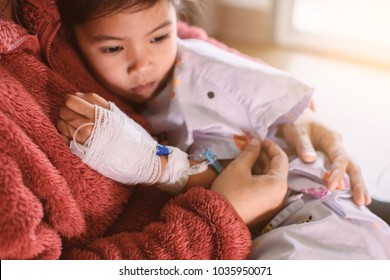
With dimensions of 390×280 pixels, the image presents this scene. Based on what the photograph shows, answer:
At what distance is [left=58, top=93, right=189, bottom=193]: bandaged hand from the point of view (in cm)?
65

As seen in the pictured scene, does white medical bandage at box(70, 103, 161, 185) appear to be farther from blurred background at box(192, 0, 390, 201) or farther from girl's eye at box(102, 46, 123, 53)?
blurred background at box(192, 0, 390, 201)

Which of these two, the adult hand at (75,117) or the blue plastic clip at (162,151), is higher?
the adult hand at (75,117)

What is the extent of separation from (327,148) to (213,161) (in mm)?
258

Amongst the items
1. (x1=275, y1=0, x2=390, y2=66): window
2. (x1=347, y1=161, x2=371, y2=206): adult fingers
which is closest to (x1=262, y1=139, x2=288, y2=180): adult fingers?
(x1=347, y1=161, x2=371, y2=206): adult fingers

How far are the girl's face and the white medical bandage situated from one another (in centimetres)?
16

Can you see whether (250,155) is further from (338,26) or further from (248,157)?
(338,26)

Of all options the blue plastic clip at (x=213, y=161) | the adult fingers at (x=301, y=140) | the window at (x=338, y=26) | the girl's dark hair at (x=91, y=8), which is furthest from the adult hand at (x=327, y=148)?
the window at (x=338, y=26)

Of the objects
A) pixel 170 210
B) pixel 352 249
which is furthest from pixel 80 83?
pixel 352 249

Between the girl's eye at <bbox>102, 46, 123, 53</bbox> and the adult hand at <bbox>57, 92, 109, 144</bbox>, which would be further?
the girl's eye at <bbox>102, 46, 123, 53</bbox>

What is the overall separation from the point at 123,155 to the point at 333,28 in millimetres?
1285

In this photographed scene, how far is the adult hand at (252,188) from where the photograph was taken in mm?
732

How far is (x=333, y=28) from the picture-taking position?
1688mm

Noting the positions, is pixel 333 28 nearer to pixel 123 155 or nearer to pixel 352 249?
pixel 352 249

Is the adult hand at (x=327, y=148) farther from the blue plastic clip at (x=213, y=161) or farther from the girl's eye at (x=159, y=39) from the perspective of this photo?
the girl's eye at (x=159, y=39)
